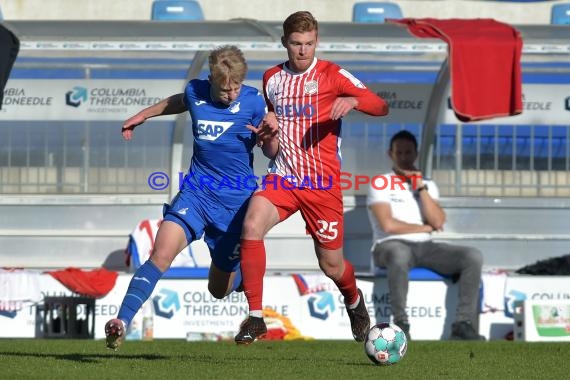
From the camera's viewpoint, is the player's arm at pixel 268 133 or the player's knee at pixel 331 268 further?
the player's knee at pixel 331 268

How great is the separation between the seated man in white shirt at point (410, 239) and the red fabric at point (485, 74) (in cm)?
66

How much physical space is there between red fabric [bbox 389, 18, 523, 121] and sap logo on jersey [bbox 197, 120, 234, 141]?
14.9 ft

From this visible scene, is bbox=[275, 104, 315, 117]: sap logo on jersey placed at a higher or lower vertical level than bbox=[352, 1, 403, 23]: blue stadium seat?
lower

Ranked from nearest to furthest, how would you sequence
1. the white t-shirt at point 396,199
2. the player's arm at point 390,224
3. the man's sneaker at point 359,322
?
the man's sneaker at point 359,322 < the player's arm at point 390,224 < the white t-shirt at point 396,199

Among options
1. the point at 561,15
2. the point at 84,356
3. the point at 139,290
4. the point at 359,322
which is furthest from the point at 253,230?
the point at 561,15

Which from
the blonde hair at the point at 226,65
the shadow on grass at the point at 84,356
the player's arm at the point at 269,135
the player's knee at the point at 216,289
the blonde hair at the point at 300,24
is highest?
the blonde hair at the point at 300,24

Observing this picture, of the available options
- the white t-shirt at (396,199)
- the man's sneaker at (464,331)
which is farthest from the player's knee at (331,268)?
the white t-shirt at (396,199)

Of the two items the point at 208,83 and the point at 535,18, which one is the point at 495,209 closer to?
the point at 208,83

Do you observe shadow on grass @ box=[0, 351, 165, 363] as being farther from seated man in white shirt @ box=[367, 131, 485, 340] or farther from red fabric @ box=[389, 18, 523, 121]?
red fabric @ box=[389, 18, 523, 121]

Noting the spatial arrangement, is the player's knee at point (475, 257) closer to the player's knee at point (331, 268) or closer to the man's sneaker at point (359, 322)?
the man's sneaker at point (359, 322)

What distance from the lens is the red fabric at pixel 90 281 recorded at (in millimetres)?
12055

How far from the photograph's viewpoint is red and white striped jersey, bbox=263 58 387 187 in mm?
8250

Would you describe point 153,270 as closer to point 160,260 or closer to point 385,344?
point 160,260

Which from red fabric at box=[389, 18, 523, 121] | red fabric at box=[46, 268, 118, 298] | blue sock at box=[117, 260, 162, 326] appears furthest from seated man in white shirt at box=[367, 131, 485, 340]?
blue sock at box=[117, 260, 162, 326]
